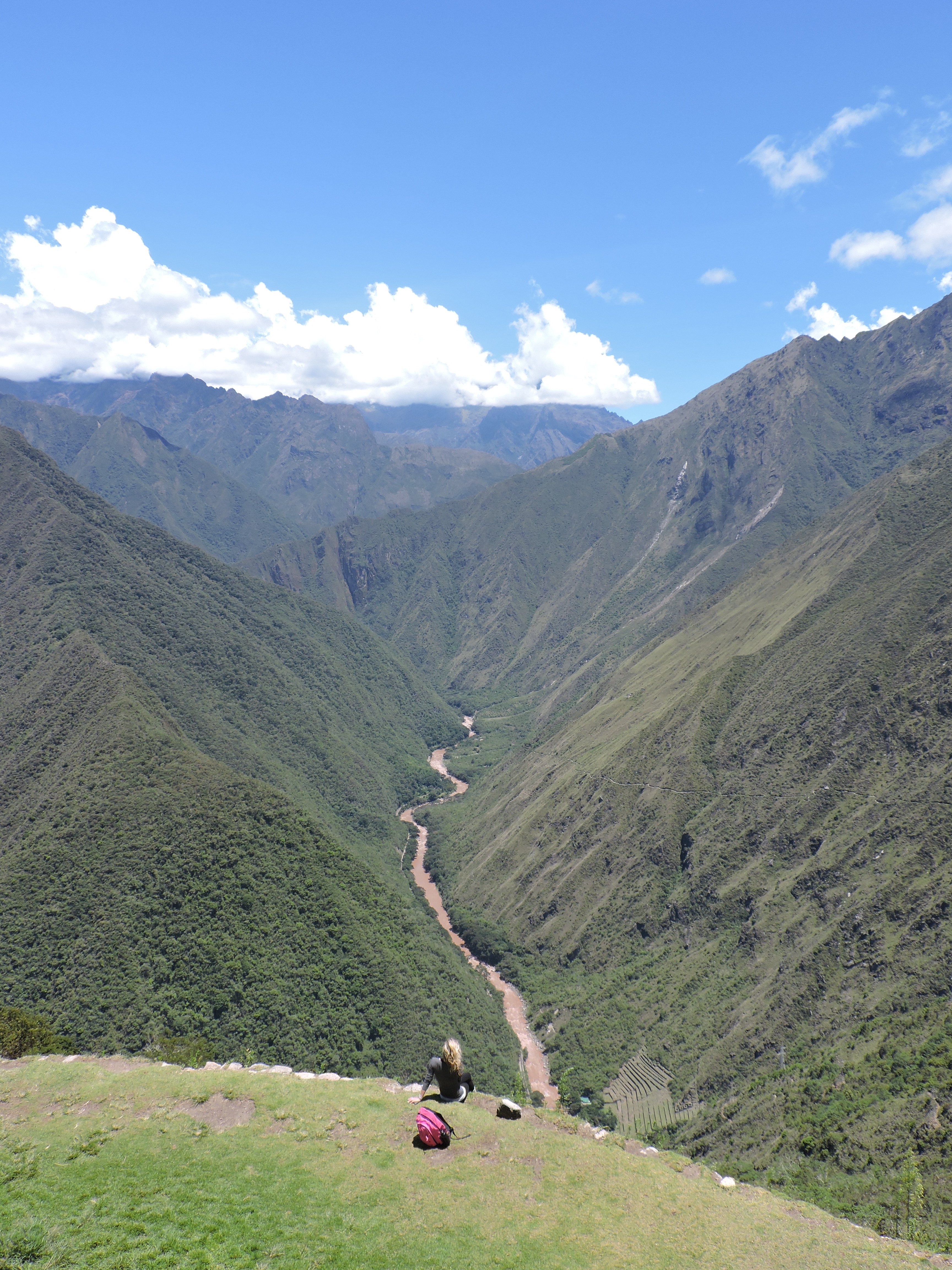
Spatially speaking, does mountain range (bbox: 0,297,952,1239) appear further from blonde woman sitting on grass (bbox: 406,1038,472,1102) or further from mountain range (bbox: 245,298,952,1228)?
blonde woman sitting on grass (bbox: 406,1038,472,1102)

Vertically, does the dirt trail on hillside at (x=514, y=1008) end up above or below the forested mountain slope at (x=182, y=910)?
below

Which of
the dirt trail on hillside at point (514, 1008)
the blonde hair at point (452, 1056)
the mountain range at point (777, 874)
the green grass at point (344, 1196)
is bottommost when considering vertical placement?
the dirt trail on hillside at point (514, 1008)

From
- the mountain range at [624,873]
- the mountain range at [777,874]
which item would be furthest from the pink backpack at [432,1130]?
the mountain range at [777,874]

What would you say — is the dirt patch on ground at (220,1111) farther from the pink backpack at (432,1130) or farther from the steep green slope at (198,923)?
the steep green slope at (198,923)

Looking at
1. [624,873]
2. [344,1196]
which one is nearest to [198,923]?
[344,1196]

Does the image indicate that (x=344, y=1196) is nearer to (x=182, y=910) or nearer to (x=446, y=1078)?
(x=446, y=1078)

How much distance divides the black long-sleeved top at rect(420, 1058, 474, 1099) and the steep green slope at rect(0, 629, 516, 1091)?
7059cm

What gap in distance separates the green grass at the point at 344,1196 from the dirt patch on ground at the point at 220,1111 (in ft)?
0.87

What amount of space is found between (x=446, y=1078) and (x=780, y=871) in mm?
105446

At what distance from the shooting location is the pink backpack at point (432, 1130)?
2773 centimetres

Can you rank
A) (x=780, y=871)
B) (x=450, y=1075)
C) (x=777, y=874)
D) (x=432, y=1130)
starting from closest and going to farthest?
1. (x=432, y=1130)
2. (x=450, y=1075)
3. (x=780, y=871)
4. (x=777, y=874)

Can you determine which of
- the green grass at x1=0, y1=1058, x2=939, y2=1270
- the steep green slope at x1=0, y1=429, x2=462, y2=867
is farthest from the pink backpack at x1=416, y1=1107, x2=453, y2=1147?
the steep green slope at x1=0, y1=429, x2=462, y2=867

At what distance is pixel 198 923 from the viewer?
3797 inches

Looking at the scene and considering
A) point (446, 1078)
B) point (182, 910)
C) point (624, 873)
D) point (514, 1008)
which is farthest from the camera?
point (624, 873)
